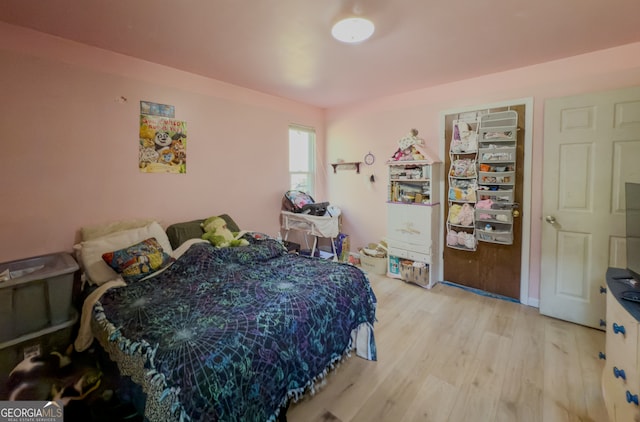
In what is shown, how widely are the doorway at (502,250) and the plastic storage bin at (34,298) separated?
353 cm

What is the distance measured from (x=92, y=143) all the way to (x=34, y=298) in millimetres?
1238

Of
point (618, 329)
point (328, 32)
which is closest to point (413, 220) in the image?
point (618, 329)

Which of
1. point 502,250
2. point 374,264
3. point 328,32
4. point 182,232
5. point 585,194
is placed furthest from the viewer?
point 374,264

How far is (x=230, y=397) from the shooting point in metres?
1.17

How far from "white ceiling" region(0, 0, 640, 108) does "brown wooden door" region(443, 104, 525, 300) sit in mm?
Answer: 721

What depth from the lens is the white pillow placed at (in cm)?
205

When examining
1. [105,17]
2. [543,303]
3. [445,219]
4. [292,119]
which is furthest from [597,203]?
[105,17]

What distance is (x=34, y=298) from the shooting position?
5.70 feet

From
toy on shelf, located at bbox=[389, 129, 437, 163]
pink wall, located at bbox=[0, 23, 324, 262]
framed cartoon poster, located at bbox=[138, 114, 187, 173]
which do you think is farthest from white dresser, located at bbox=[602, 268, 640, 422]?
framed cartoon poster, located at bbox=[138, 114, 187, 173]

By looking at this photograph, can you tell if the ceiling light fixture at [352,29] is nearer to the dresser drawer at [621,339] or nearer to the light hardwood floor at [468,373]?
the dresser drawer at [621,339]

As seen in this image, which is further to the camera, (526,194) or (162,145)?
(526,194)

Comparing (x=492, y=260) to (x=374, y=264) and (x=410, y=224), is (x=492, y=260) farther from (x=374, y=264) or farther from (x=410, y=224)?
(x=374, y=264)

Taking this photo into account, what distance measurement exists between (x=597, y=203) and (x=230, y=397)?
3.04 meters

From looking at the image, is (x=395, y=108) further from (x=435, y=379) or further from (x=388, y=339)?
(x=435, y=379)
